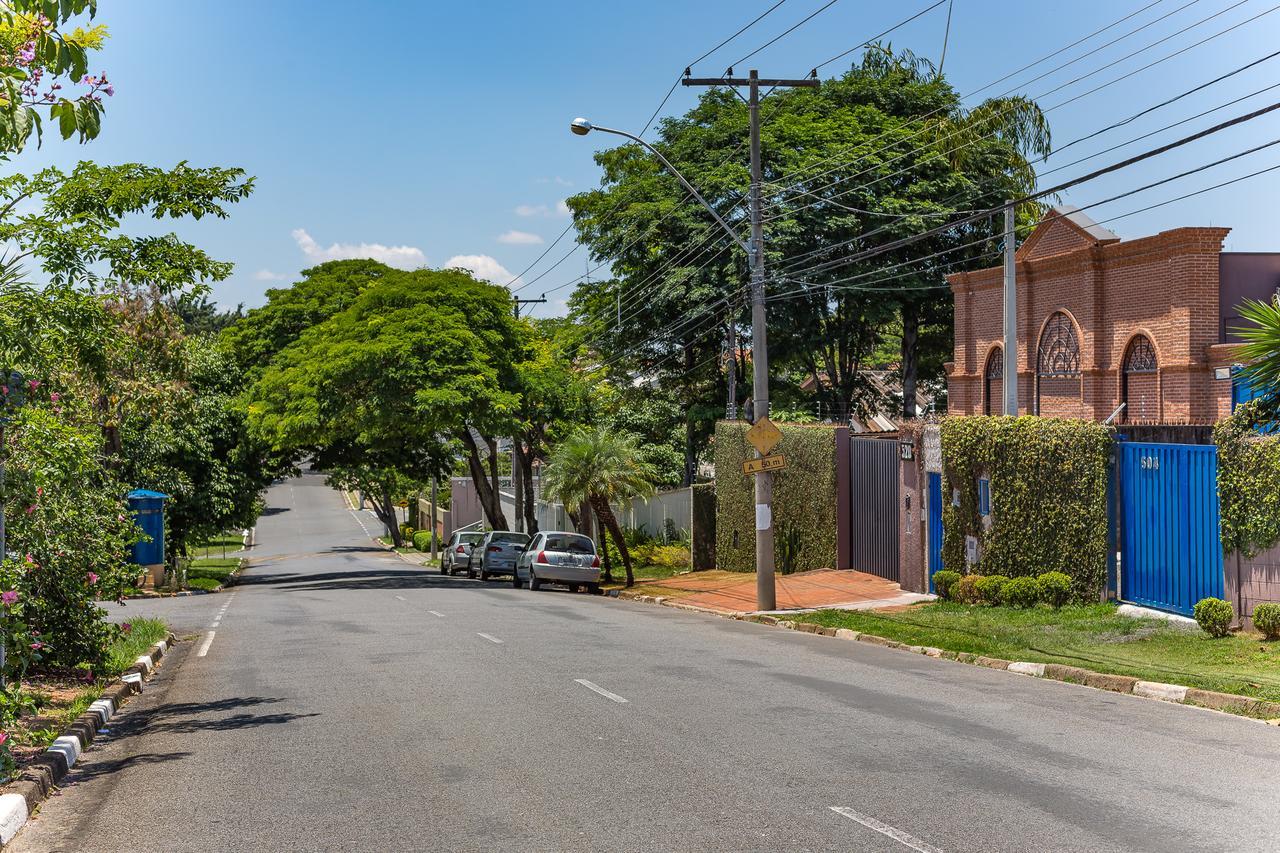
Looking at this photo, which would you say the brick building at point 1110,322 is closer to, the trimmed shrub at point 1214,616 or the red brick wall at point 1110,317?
the red brick wall at point 1110,317

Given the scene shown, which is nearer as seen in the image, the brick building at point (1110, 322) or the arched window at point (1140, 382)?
the brick building at point (1110, 322)

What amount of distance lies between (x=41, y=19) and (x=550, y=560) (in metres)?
24.0

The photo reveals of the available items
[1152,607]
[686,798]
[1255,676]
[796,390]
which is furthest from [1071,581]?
[796,390]

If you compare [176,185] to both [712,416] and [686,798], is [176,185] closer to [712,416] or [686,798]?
[686,798]

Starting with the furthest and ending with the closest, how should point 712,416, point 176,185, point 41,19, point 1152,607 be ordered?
1. point 712,416
2. point 1152,607
3. point 176,185
4. point 41,19

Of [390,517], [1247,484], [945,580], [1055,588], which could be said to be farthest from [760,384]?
[390,517]

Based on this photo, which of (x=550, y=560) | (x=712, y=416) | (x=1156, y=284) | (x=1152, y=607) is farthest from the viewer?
(x=712, y=416)

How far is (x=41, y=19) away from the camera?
8.68m

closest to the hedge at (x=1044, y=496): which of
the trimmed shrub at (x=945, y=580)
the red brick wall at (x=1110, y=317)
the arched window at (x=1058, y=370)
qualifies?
the trimmed shrub at (x=945, y=580)

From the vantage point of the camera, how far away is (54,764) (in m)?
8.91

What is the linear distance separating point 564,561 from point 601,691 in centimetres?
1973

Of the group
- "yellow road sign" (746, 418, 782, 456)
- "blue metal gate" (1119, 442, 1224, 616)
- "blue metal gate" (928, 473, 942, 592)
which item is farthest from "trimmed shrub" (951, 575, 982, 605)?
"yellow road sign" (746, 418, 782, 456)

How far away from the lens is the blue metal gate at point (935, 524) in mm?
22234

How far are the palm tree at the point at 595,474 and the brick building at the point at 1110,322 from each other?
34.9 ft
